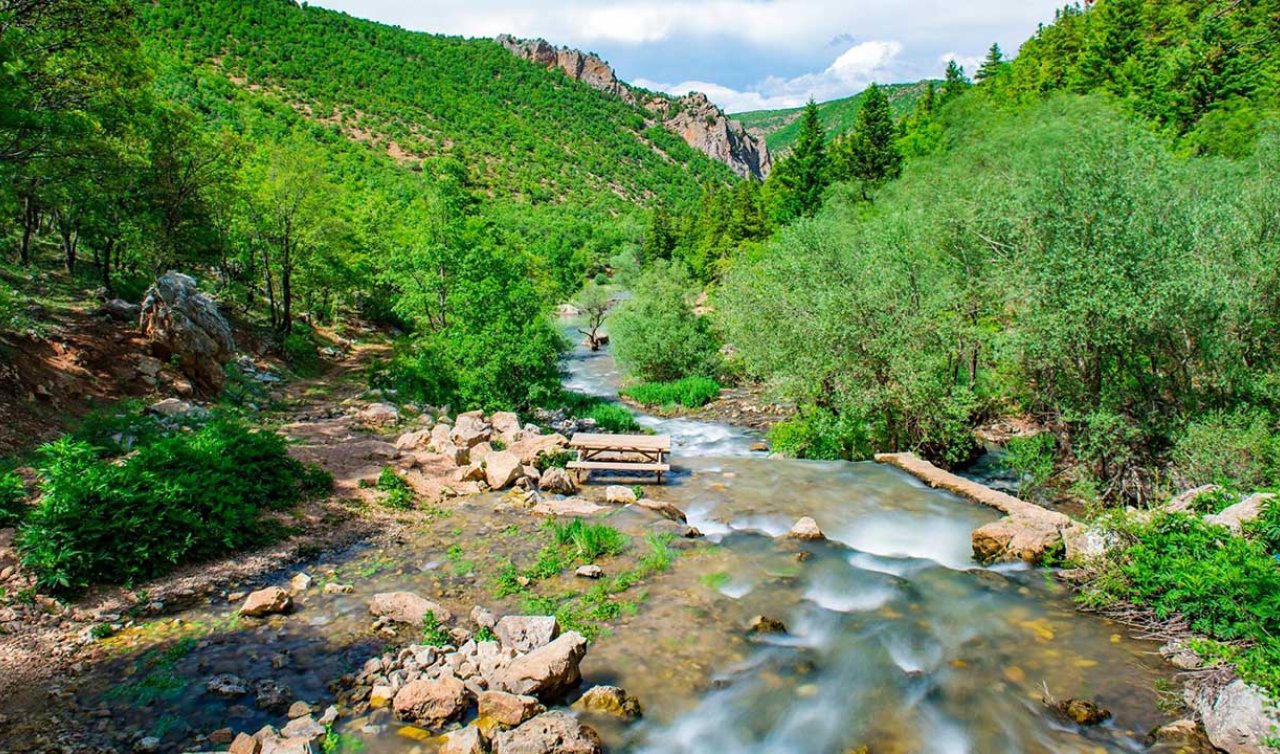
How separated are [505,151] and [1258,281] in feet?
380

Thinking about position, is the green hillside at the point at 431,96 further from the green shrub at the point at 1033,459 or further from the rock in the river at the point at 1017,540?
the rock in the river at the point at 1017,540

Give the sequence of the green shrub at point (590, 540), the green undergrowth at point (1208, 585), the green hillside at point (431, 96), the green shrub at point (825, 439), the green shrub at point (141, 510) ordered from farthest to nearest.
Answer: the green hillside at point (431, 96) < the green shrub at point (825, 439) < the green shrub at point (590, 540) < the green shrub at point (141, 510) < the green undergrowth at point (1208, 585)

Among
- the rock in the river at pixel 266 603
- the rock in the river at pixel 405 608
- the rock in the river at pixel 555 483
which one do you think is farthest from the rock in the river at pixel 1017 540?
the rock in the river at pixel 266 603

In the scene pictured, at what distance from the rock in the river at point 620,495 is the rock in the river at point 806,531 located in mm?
3800

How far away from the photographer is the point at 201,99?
6781 centimetres

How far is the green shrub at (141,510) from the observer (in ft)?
28.7

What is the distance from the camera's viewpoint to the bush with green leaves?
34.8m

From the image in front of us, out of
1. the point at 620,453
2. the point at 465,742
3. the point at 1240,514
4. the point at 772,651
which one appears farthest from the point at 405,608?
the point at 1240,514

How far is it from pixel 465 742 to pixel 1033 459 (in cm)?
1608

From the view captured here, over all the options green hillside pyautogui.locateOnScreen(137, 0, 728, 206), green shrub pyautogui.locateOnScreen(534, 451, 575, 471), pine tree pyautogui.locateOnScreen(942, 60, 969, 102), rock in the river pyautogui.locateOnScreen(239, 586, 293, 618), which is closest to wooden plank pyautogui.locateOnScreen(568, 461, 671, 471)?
green shrub pyautogui.locateOnScreen(534, 451, 575, 471)

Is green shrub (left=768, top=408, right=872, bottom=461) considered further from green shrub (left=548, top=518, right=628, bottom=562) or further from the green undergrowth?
green shrub (left=548, top=518, right=628, bottom=562)

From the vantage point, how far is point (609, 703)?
758cm

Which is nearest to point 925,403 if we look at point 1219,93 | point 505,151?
point 1219,93

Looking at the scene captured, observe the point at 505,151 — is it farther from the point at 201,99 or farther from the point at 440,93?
the point at 201,99
